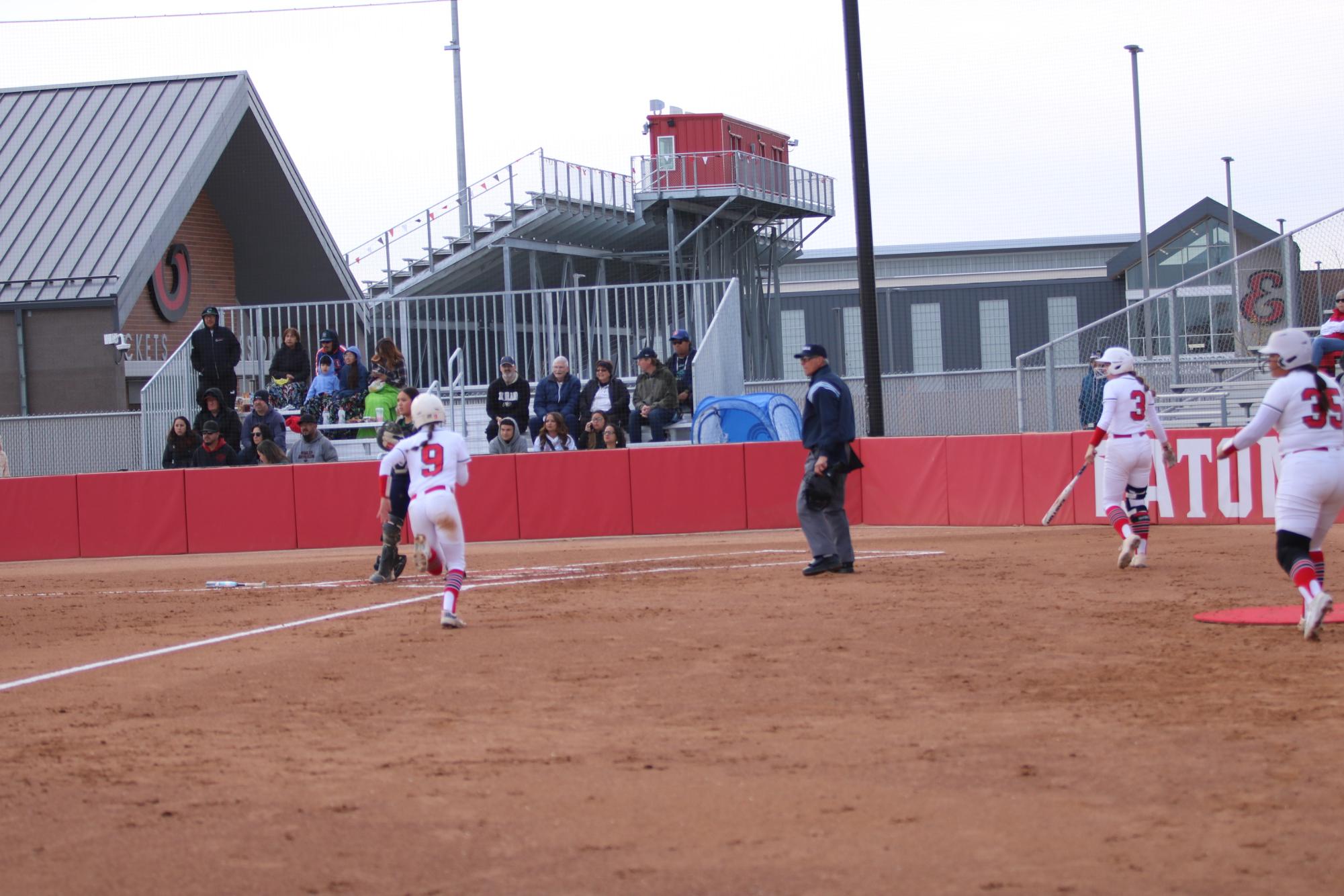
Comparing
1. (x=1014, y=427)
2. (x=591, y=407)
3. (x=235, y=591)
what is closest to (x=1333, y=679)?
(x=235, y=591)

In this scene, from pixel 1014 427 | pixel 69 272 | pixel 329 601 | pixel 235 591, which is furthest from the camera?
pixel 69 272

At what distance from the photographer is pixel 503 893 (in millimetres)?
4738

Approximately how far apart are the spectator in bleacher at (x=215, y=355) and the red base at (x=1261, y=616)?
17133 mm

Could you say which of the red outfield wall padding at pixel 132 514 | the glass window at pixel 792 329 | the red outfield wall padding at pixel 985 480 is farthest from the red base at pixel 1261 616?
the glass window at pixel 792 329

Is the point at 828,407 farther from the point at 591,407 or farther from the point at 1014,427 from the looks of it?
the point at 1014,427

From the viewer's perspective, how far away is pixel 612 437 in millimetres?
21141

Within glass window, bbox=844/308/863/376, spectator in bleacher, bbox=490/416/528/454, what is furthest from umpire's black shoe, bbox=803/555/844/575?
glass window, bbox=844/308/863/376

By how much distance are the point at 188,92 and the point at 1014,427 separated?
17467 mm

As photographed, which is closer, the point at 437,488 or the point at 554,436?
the point at 437,488

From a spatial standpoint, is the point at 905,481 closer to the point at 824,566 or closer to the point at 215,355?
the point at 824,566

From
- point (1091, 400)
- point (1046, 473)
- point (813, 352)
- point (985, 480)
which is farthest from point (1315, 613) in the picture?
point (1091, 400)

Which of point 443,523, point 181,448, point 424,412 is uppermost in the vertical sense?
point 424,412

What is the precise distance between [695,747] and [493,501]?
1435 cm

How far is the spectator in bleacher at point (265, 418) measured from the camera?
22.4 meters
